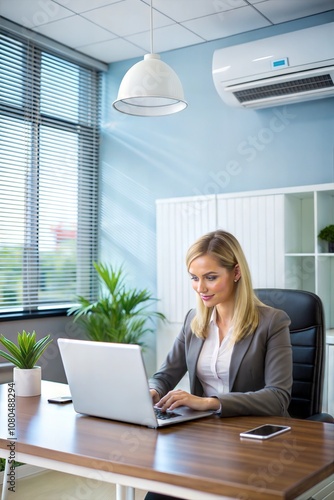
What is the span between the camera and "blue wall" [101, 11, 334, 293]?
4062 mm

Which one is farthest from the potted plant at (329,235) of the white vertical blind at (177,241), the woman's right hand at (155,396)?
the woman's right hand at (155,396)

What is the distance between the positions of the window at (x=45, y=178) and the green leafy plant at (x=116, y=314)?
300 mm

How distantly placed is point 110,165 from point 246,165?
49.0 inches

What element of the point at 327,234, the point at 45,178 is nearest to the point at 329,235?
the point at 327,234

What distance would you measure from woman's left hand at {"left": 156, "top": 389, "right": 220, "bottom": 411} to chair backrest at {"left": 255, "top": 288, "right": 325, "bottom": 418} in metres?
0.60

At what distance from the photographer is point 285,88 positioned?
3.86m

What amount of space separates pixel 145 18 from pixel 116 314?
2.02 metres

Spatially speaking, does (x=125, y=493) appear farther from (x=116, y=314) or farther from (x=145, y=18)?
(x=145, y=18)

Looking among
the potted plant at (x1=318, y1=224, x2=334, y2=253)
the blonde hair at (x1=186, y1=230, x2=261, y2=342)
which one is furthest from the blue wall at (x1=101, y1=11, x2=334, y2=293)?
the blonde hair at (x1=186, y1=230, x2=261, y2=342)

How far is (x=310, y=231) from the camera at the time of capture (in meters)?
4.00

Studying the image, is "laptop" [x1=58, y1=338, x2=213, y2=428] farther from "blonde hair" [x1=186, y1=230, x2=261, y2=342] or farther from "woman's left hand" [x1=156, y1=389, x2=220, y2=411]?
"blonde hair" [x1=186, y1=230, x2=261, y2=342]

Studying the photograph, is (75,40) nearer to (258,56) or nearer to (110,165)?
(110,165)

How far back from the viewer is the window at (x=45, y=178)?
4336 millimetres

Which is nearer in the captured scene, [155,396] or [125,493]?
A: [125,493]
